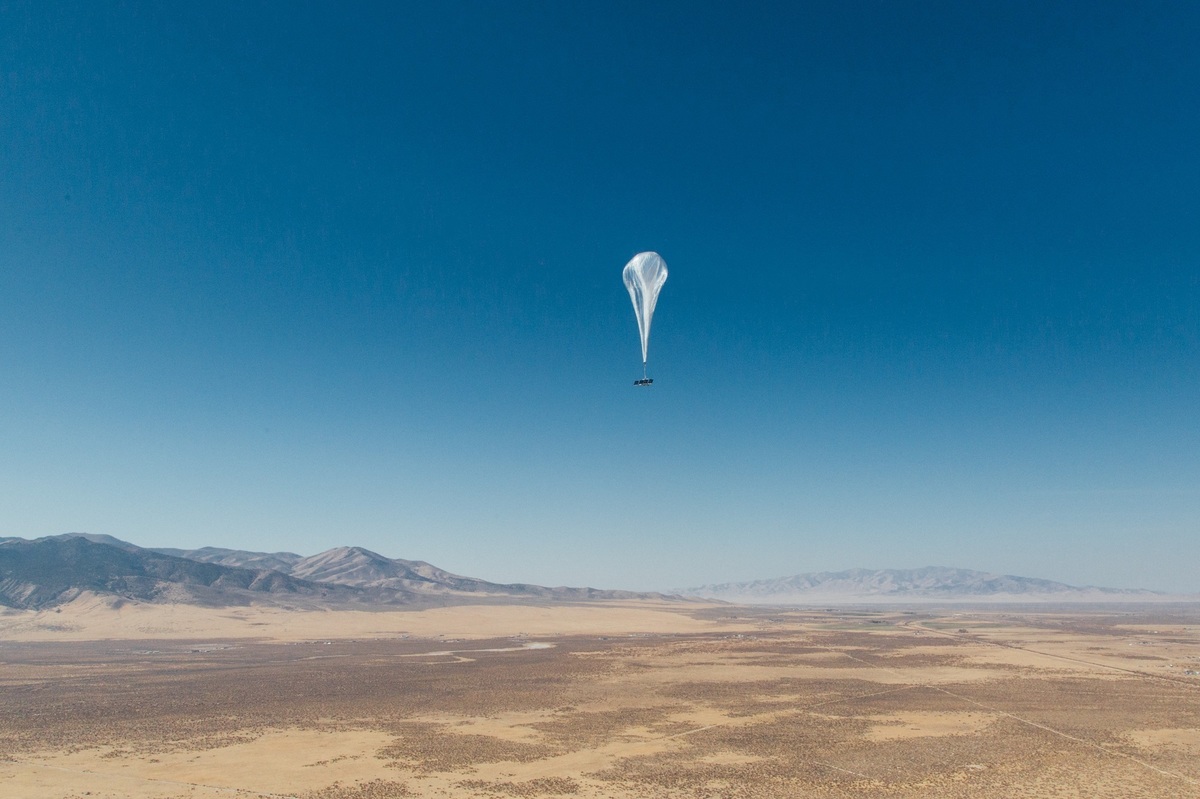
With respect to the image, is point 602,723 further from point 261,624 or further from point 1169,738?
point 261,624

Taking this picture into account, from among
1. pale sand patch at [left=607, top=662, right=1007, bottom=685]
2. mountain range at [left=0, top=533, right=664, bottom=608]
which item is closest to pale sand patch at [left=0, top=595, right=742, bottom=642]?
mountain range at [left=0, top=533, right=664, bottom=608]

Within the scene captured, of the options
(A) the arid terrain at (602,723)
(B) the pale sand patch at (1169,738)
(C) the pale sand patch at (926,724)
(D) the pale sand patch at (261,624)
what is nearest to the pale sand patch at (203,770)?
(A) the arid terrain at (602,723)

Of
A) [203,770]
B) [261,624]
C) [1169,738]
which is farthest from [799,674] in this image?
[261,624]

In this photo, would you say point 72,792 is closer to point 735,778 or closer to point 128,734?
point 128,734

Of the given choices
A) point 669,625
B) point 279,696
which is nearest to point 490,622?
point 669,625

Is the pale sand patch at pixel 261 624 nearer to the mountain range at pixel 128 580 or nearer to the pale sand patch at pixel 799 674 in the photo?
the mountain range at pixel 128 580

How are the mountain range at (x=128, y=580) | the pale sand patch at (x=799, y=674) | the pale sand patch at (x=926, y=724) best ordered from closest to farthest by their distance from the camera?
1. the pale sand patch at (x=926, y=724)
2. the pale sand patch at (x=799, y=674)
3. the mountain range at (x=128, y=580)

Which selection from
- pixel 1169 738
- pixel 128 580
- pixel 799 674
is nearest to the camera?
pixel 1169 738

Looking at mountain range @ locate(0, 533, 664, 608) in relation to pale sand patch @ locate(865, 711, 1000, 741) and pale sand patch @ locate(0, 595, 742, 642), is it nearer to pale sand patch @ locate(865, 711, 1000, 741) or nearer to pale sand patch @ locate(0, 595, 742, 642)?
pale sand patch @ locate(0, 595, 742, 642)
